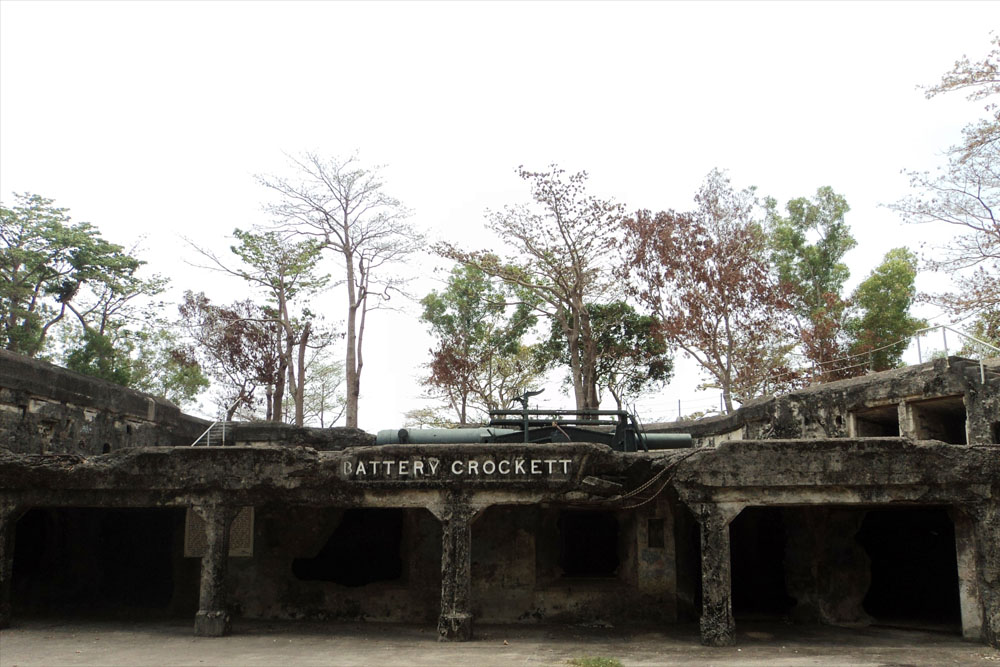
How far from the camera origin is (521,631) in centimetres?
1534

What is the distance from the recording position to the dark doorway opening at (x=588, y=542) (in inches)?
675

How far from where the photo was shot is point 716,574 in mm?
13375

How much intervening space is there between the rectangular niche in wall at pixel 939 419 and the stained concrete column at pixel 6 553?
674 inches

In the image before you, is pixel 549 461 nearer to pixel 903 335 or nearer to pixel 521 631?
pixel 521 631

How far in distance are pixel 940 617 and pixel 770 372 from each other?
1258 centimetres

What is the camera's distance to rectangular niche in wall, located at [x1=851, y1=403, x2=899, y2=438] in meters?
18.2

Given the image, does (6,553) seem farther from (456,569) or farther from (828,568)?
(828,568)

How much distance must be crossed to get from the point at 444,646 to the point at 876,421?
11295mm

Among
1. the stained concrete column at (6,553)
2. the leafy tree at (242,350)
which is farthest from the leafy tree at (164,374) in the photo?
the stained concrete column at (6,553)

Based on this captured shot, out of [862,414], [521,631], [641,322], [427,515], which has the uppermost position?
[641,322]

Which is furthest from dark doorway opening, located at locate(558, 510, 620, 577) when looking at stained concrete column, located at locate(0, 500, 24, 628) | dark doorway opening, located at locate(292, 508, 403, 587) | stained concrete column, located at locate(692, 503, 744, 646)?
stained concrete column, located at locate(0, 500, 24, 628)

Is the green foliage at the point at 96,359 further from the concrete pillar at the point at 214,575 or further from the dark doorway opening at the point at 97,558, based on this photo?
the concrete pillar at the point at 214,575

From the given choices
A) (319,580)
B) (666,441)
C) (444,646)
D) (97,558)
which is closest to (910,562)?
(666,441)

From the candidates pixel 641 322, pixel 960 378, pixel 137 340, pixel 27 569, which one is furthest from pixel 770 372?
pixel 137 340
